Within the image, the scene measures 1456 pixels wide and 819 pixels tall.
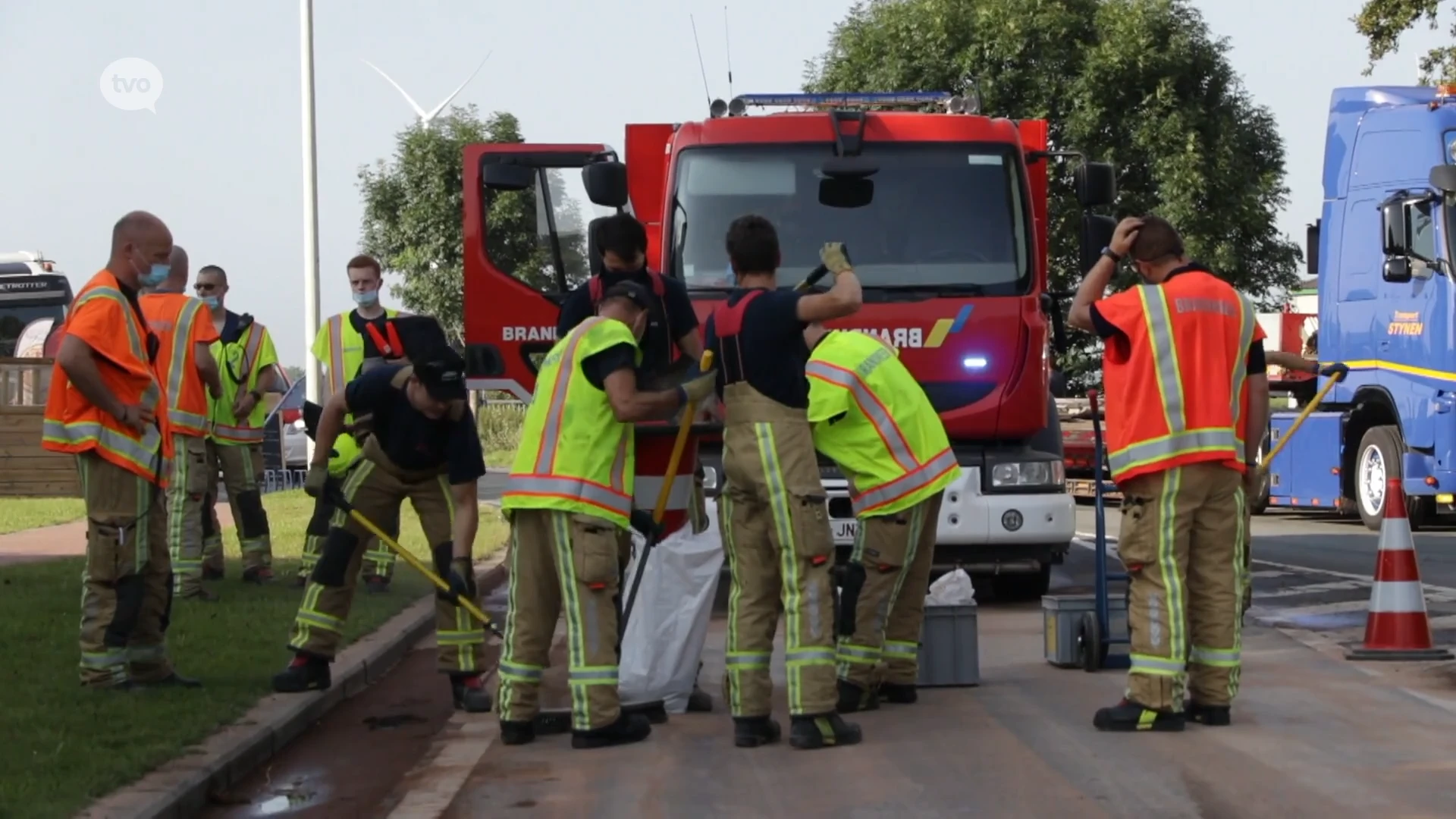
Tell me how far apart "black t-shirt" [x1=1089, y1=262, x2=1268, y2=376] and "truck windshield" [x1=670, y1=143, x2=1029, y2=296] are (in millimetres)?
3914

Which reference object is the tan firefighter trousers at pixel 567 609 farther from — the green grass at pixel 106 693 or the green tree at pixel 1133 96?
the green tree at pixel 1133 96

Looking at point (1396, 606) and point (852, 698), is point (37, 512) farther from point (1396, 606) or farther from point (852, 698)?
point (1396, 606)

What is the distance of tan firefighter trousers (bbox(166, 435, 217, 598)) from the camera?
38.2ft

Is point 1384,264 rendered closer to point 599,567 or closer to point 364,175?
point 599,567

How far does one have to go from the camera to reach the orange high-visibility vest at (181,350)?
1101cm

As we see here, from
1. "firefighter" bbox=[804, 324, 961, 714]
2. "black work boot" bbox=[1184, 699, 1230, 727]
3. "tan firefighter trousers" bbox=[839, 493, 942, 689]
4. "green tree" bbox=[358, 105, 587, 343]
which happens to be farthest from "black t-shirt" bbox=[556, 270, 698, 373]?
"green tree" bbox=[358, 105, 587, 343]

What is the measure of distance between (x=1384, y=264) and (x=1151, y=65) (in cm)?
2233

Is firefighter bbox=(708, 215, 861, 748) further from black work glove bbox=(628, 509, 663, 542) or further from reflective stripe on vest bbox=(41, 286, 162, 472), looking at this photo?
reflective stripe on vest bbox=(41, 286, 162, 472)

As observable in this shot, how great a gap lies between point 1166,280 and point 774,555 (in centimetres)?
182

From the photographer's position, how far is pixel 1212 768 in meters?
6.73

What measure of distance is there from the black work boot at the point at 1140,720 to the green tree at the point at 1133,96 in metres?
31.8

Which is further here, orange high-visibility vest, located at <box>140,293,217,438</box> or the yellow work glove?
orange high-visibility vest, located at <box>140,293,217,438</box>

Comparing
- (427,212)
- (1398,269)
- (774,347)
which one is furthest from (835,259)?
(427,212)

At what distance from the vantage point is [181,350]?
37.7 ft
